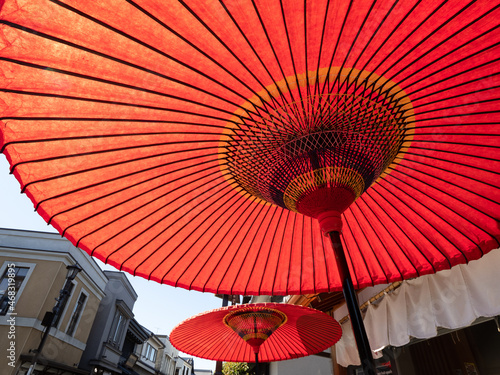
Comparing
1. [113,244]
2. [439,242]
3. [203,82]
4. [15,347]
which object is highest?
[15,347]

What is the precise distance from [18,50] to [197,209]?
1270 mm

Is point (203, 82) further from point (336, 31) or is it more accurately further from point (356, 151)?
point (356, 151)

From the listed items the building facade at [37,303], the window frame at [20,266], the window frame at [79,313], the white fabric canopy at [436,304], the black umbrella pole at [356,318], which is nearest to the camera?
the black umbrella pole at [356,318]

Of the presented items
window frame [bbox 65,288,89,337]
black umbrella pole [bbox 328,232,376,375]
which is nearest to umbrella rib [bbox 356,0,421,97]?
black umbrella pole [bbox 328,232,376,375]

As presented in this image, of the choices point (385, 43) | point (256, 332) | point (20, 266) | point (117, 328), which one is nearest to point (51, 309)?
point (20, 266)

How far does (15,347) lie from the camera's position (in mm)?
11852

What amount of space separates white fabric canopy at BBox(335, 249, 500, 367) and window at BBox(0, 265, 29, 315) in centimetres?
1502

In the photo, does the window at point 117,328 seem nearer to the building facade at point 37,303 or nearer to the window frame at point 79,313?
the building facade at point 37,303

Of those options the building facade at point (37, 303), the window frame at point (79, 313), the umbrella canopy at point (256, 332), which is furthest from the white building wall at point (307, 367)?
the window frame at point (79, 313)

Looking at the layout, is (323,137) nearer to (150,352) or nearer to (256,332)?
(256,332)

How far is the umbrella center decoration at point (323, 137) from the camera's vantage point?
1486 mm

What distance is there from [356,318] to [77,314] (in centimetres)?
1921

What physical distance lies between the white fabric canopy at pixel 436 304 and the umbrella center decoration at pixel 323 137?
6.16 ft

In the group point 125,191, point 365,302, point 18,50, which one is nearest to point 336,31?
point 18,50
